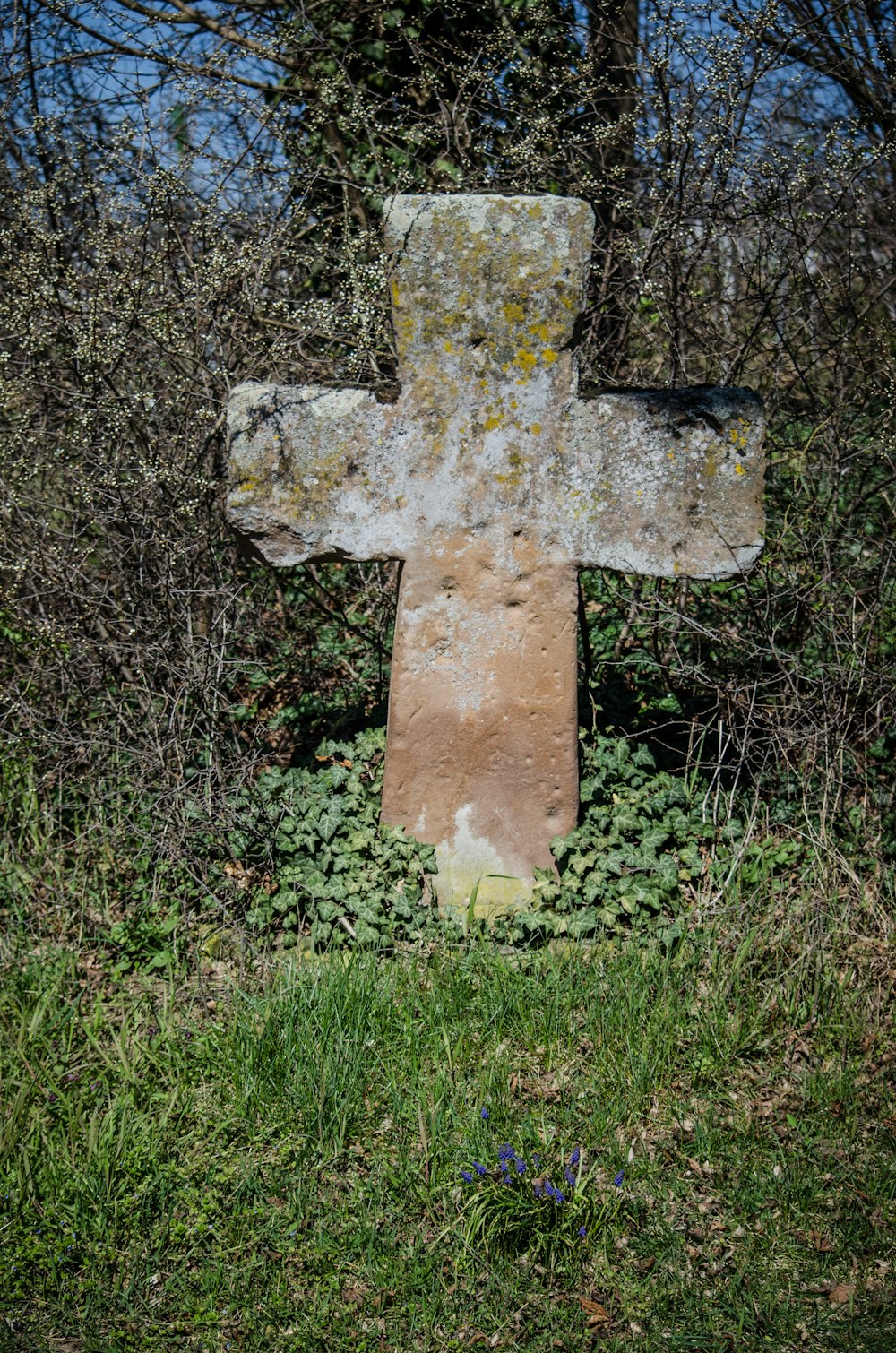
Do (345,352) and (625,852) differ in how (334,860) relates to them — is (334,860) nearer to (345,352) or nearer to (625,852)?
(625,852)

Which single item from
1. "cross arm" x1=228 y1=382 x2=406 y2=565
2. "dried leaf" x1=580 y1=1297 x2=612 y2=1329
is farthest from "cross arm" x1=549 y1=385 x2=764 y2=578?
"dried leaf" x1=580 y1=1297 x2=612 y2=1329

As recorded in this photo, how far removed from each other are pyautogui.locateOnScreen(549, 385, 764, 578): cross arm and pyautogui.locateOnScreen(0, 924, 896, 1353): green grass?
1312 millimetres

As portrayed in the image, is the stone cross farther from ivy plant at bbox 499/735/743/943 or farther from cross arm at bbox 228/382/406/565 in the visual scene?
ivy plant at bbox 499/735/743/943

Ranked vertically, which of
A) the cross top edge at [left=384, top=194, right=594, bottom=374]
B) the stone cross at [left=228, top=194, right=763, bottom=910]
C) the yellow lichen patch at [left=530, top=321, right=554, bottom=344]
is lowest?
the stone cross at [left=228, top=194, right=763, bottom=910]

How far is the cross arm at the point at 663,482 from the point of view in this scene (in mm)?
3836

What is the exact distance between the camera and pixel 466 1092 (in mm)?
3123

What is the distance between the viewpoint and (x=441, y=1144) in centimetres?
297

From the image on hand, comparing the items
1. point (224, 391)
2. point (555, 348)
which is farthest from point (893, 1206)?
point (224, 391)

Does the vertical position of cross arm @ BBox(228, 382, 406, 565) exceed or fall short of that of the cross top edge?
it falls short

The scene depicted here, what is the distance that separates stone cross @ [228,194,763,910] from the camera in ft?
12.6

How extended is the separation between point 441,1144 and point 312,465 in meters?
2.27

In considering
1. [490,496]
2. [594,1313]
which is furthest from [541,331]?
[594,1313]

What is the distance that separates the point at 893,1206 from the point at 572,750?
1725 mm

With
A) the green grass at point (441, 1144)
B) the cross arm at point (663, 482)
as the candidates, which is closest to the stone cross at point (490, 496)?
the cross arm at point (663, 482)
